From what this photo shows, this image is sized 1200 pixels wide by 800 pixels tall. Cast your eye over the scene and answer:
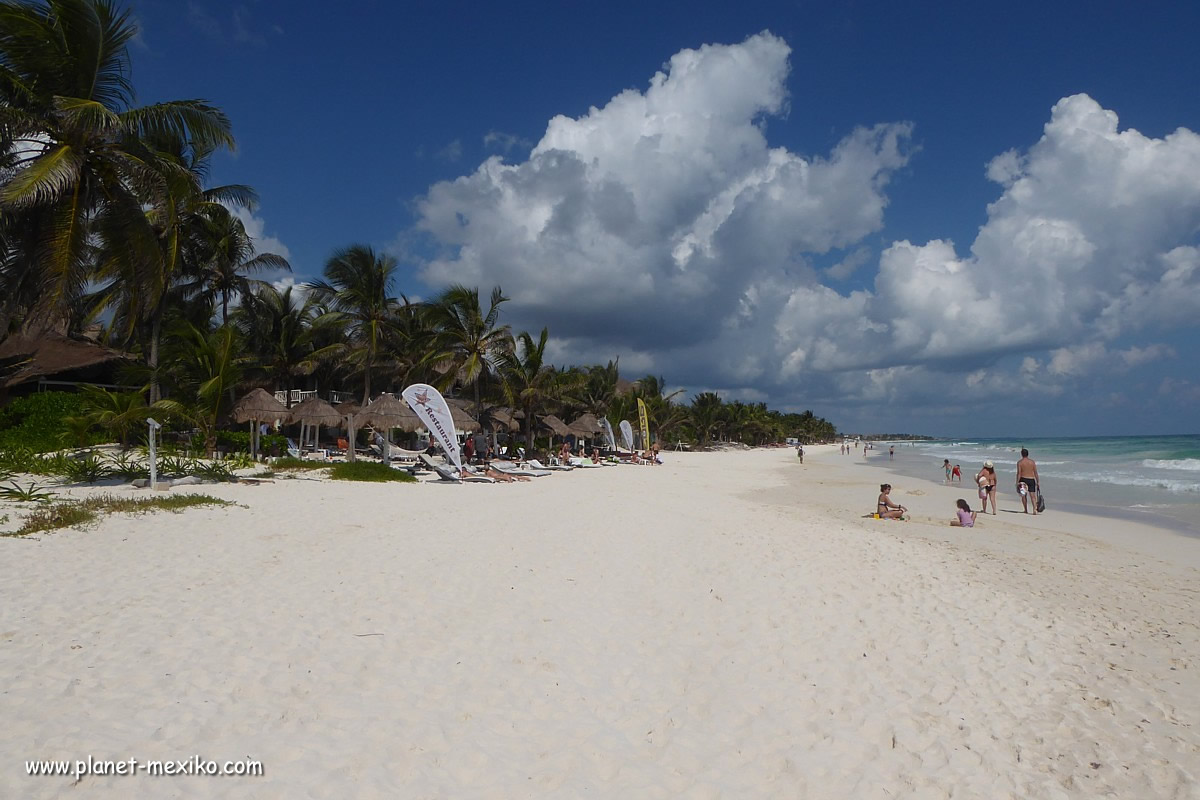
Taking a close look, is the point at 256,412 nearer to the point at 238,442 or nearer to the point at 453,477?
the point at 238,442

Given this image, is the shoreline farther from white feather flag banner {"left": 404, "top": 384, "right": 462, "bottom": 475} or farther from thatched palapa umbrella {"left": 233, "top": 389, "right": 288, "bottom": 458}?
thatched palapa umbrella {"left": 233, "top": 389, "right": 288, "bottom": 458}

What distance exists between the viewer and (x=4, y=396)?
1841 centimetres

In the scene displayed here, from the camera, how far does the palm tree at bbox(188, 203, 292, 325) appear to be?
2128 centimetres

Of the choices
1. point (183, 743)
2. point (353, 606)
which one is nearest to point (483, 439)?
point (353, 606)

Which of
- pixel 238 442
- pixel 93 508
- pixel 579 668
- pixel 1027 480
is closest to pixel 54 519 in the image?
pixel 93 508

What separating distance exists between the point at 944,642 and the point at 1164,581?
4542 mm

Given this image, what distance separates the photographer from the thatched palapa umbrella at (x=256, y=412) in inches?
690

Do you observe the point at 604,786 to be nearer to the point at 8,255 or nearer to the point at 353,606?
the point at 353,606

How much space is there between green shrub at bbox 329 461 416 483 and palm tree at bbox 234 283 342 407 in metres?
12.3

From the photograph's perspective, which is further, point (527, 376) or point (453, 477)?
point (527, 376)

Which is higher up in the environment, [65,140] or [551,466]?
[65,140]

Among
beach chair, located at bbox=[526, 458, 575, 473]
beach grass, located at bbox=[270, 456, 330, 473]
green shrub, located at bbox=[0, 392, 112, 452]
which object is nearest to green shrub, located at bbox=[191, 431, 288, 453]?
green shrub, located at bbox=[0, 392, 112, 452]

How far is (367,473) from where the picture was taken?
1442 centimetres

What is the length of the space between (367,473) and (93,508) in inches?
250
